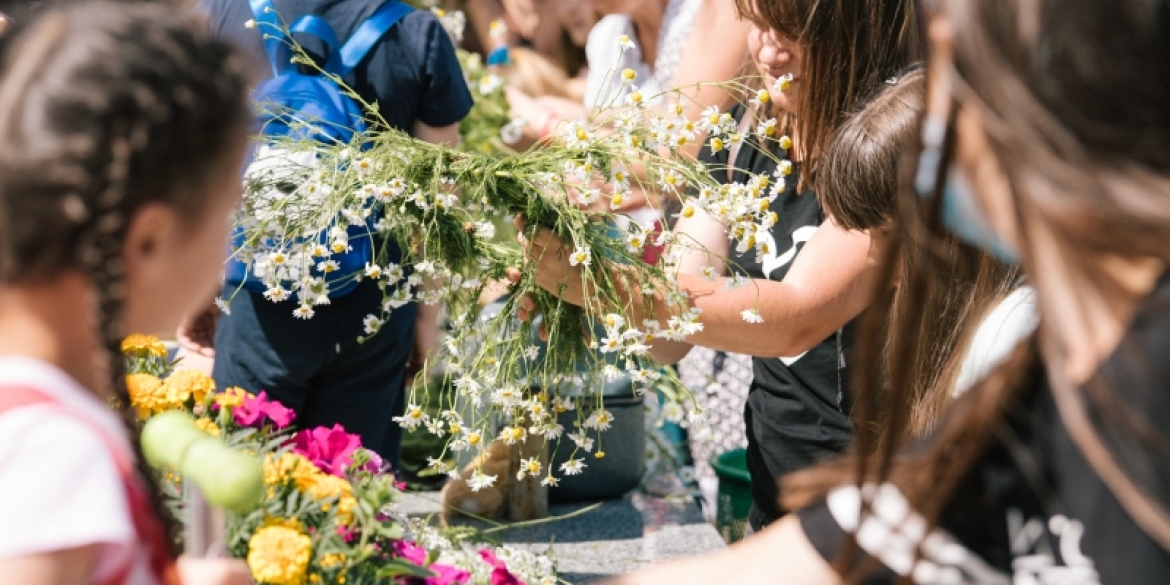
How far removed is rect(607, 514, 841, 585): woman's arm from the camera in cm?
91

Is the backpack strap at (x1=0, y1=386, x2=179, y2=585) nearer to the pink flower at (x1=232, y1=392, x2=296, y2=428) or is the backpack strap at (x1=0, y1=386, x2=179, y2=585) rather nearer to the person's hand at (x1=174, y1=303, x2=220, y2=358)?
the pink flower at (x1=232, y1=392, x2=296, y2=428)

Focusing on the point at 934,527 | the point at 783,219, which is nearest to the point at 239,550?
the point at 934,527

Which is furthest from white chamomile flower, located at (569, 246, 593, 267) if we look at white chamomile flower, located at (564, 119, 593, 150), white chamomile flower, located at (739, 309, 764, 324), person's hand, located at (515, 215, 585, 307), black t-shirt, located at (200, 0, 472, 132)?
black t-shirt, located at (200, 0, 472, 132)

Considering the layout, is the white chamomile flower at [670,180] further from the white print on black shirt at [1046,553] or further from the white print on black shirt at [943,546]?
the white print on black shirt at [1046,553]

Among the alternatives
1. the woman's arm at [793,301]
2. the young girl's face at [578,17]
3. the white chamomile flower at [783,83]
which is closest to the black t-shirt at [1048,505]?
the woman's arm at [793,301]

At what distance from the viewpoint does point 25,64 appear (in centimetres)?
84

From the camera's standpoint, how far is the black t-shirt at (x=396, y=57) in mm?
2117

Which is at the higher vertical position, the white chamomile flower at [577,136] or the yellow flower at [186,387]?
the white chamomile flower at [577,136]

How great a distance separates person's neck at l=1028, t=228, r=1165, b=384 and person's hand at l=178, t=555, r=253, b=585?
717 mm

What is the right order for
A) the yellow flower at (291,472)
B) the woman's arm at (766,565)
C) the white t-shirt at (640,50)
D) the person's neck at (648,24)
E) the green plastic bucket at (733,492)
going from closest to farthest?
the woman's arm at (766,565) < the yellow flower at (291,472) < the green plastic bucket at (733,492) < the white t-shirt at (640,50) < the person's neck at (648,24)

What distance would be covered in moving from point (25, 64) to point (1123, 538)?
0.87 metres

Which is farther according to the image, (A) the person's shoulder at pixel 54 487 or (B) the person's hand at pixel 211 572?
(B) the person's hand at pixel 211 572

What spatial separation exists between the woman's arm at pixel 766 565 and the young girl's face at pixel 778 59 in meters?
1.05

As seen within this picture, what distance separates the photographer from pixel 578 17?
442cm
